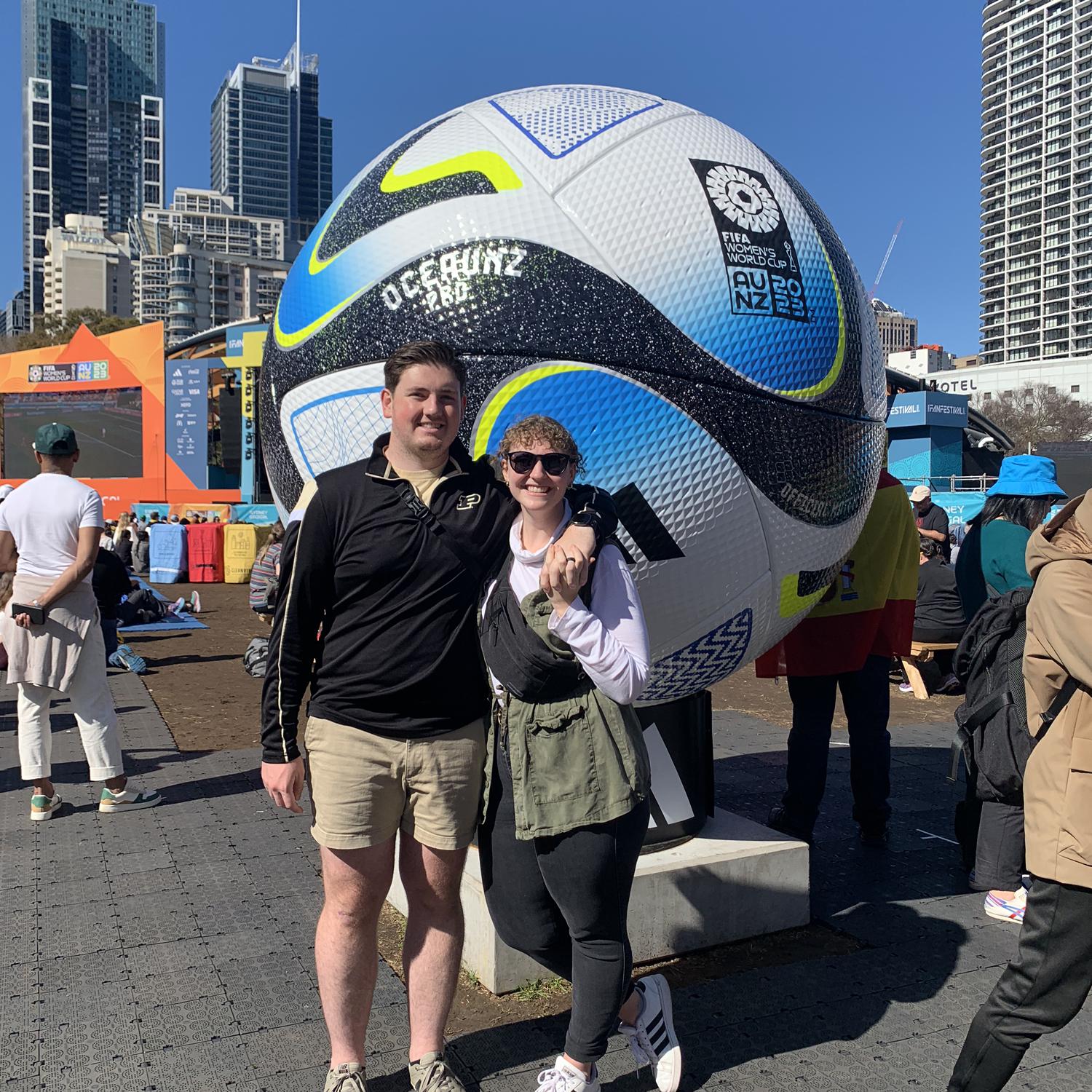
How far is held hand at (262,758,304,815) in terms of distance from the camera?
234cm

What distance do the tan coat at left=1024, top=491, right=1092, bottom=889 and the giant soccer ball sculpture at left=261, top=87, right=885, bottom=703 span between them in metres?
0.86

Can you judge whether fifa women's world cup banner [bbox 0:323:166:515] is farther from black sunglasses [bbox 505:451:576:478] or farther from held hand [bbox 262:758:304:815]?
black sunglasses [bbox 505:451:576:478]

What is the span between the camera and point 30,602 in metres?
4.73

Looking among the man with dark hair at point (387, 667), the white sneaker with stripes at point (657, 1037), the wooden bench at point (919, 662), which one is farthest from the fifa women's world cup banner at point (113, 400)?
the white sneaker with stripes at point (657, 1037)

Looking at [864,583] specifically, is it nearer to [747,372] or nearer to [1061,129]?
[747,372]

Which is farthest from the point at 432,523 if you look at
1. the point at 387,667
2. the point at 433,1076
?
the point at 433,1076

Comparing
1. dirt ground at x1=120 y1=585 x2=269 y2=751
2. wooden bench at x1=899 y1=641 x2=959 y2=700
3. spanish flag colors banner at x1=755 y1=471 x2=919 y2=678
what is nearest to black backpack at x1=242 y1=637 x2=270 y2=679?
dirt ground at x1=120 y1=585 x2=269 y2=751

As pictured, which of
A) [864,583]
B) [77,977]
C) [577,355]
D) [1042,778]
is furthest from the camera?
[864,583]

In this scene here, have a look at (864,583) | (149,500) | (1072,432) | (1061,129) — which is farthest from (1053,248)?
(864,583)

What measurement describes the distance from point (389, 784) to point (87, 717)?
10.3 feet

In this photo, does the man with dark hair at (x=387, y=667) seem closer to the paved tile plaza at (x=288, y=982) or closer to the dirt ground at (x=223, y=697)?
the paved tile plaza at (x=288, y=982)

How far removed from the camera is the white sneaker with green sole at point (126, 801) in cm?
485

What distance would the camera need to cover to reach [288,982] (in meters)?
3.04

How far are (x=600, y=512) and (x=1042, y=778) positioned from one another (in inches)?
44.1
